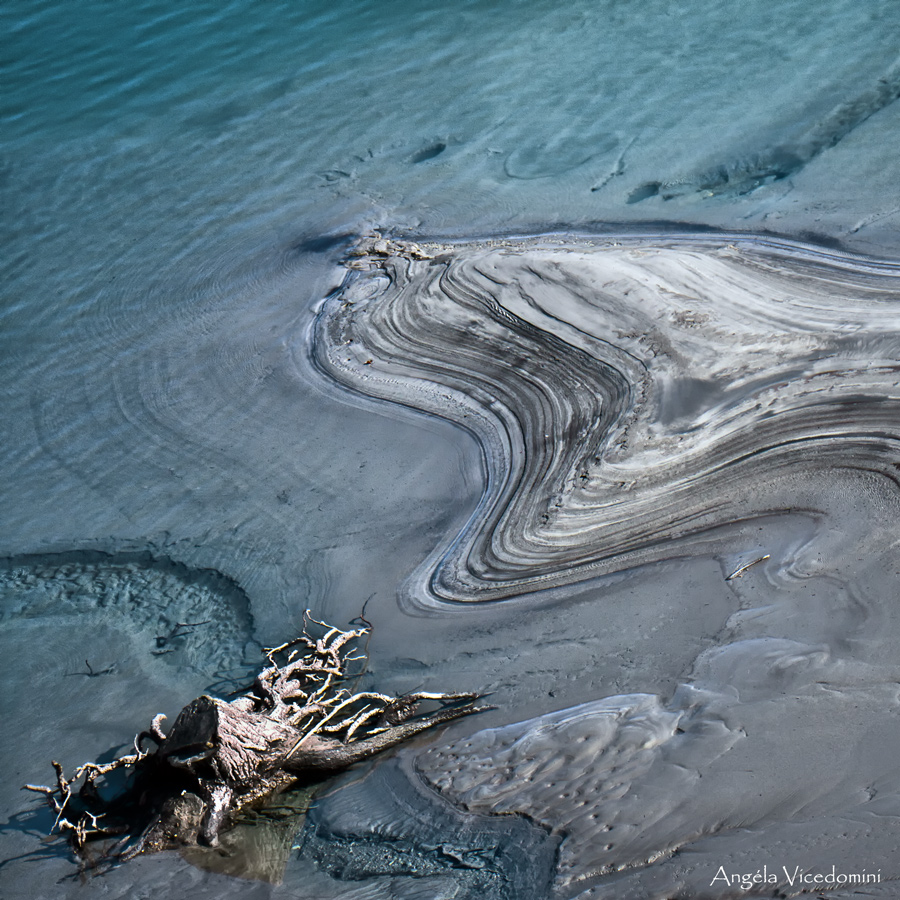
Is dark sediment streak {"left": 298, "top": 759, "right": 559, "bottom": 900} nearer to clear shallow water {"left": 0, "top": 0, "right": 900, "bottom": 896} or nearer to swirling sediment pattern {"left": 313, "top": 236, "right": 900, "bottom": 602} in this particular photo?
clear shallow water {"left": 0, "top": 0, "right": 900, "bottom": 896}

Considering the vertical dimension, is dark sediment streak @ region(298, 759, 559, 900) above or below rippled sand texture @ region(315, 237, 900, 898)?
below

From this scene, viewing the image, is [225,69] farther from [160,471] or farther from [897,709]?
[897,709]

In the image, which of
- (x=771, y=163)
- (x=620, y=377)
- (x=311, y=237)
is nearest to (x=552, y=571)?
(x=620, y=377)

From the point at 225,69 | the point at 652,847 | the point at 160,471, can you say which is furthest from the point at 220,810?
the point at 225,69

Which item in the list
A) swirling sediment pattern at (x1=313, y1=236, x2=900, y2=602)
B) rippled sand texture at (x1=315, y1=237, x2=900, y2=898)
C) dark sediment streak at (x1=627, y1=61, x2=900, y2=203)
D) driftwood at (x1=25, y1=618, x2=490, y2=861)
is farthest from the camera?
dark sediment streak at (x1=627, y1=61, x2=900, y2=203)

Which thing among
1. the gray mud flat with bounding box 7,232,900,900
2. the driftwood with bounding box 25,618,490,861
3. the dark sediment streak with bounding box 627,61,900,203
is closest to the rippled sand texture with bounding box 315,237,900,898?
the gray mud flat with bounding box 7,232,900,900

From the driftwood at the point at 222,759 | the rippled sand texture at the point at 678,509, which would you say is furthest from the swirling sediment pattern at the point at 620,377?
the driftwood at the point at 222,759
